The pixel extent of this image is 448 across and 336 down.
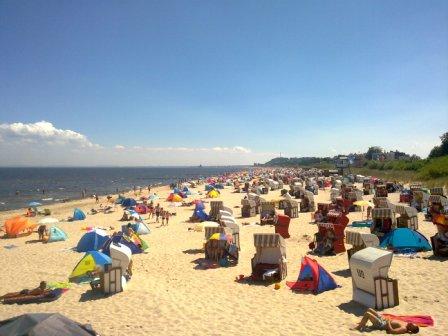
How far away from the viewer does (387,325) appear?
276 inches

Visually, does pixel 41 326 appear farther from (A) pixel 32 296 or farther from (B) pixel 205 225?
(B) pixel 205 225

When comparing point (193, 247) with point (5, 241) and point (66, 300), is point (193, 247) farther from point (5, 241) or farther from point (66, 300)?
point (5, 241)

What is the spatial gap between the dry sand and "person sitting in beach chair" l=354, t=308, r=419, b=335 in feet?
0.72

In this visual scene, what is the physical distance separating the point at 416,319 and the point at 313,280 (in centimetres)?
277

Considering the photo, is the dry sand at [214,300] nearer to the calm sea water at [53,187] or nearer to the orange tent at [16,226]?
the orange tent at [16,226]

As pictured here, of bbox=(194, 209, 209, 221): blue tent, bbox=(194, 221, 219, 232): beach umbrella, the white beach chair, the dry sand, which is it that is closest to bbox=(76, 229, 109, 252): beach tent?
the dry sand

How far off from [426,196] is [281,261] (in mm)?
15601

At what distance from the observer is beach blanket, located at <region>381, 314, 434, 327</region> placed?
718 cm

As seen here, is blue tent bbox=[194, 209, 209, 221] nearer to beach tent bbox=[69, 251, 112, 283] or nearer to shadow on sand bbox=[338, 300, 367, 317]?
beach tent bbox=[69, 251, 112, 283]

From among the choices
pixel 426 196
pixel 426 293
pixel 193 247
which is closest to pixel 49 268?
pixel 193 247

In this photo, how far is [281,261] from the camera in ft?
35.4

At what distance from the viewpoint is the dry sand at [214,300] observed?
25.0 ft

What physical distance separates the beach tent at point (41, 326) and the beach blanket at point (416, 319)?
598 centimetres

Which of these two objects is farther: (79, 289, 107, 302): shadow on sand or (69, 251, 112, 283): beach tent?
(69, 251, 112, 283): beach tent
